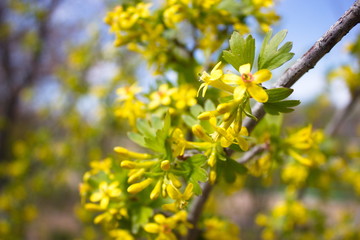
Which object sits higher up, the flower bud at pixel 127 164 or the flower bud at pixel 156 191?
the flower bud at pixel 127 164

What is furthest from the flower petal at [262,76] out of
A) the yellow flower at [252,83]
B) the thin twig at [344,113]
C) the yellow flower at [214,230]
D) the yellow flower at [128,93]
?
the thin twig at [344,113]

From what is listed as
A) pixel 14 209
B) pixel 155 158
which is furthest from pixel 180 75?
pixel 14 209

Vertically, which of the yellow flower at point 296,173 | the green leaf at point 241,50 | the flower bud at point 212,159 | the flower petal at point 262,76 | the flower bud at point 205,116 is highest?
the green leaf at point 241,50

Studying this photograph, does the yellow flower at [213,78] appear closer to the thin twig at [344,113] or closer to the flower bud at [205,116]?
the flower bud at [205,116]

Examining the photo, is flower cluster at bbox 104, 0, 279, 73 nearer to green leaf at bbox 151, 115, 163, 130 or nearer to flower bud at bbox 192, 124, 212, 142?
green leaf at bbox 151, 115, 163, 130

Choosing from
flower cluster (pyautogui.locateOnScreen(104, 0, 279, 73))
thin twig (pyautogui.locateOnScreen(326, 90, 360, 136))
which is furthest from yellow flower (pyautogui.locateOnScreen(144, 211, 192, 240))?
thin twig (pyautogui.locateOnScreen(326, 90, 360, 136))

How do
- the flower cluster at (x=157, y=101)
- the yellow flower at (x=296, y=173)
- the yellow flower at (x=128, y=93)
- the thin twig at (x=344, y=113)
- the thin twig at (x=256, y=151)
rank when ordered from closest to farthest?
the thin twig at (x=256, y=151) → the flower cluster at (x=157, y=101) → the yellow flower at (x=128, y=93) → the yellow flower at (x=296, y=173) → the thin twig at (x=344, y=113)
